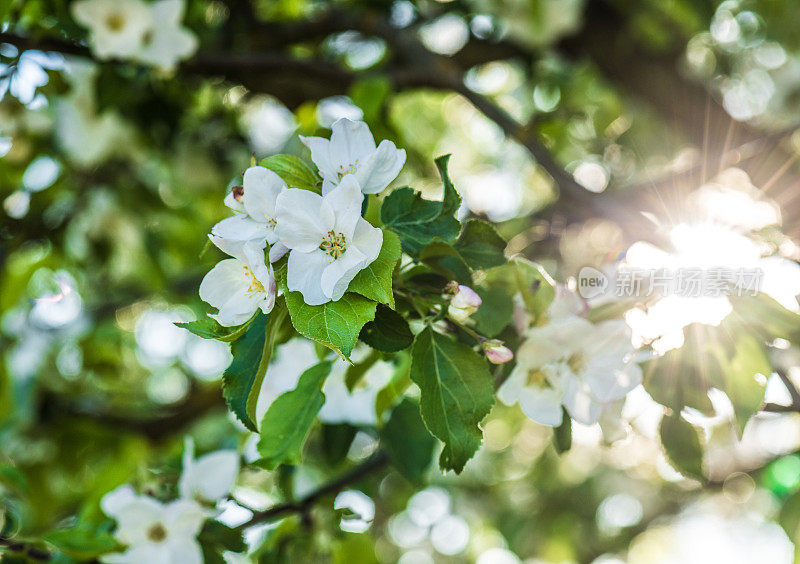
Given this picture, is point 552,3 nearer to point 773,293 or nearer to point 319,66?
point 319,66

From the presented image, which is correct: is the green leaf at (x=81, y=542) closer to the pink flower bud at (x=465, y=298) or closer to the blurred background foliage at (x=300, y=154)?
the blurred background foliage at (x=300, y=154)

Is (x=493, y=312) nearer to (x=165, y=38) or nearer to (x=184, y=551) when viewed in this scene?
(x=184, y=551)

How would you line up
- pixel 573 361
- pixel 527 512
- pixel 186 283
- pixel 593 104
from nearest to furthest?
pixel 573 361 → pixel 186 283 → pixel 593 104 → pixel 527 512

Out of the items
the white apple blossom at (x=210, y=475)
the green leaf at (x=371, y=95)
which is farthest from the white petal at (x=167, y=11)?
the white apple blossom at (x=210, y=475)

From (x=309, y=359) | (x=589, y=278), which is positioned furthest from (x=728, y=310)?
(x=309, y=359)

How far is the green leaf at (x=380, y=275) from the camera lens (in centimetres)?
66

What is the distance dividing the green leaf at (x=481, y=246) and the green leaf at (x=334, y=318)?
0.18 metres

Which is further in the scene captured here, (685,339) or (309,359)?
(309,359)

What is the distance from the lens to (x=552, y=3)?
2307 millimetres

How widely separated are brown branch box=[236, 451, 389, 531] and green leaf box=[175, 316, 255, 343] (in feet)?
1.44

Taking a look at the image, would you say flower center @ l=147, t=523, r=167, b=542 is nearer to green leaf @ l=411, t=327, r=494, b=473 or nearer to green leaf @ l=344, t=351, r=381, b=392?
green leaf @ l=344, t=351, r=381, b=392

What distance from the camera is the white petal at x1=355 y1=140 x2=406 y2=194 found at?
0.74 m

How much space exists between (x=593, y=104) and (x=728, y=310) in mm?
1889

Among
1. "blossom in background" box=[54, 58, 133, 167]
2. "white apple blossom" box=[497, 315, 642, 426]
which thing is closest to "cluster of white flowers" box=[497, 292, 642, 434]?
"white apple blossom" box=[497, 315, 642, 426]
